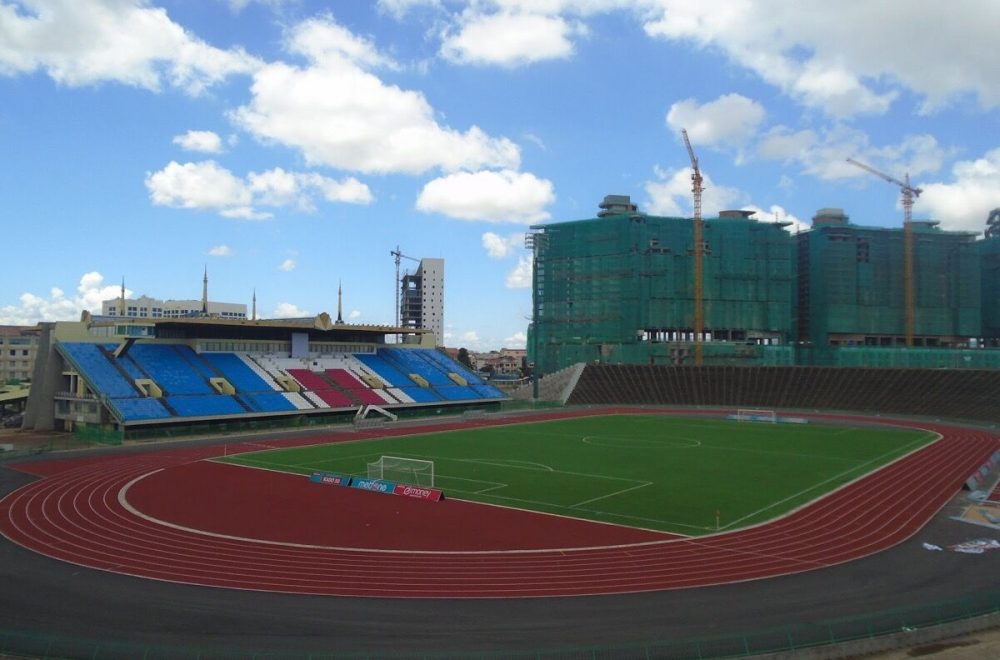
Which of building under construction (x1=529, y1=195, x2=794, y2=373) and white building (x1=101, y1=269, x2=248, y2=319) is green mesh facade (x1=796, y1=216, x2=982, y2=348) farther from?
white building (x1=101, y1=269, x2=248, y2=319)

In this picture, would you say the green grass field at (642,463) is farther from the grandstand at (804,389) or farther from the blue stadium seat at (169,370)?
the grandstand at (804,389)

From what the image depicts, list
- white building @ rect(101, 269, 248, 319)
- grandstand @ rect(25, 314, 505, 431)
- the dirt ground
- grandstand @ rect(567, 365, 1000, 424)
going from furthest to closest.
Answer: white building @ rect(101, 269, 248, 319)
grandstand @ rect(567, 365, 1000, 424)
grandstand @ rect(25, 314, 505, 431)
the dirt ground

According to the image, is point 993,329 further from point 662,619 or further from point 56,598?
point 56,598

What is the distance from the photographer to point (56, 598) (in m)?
19.0

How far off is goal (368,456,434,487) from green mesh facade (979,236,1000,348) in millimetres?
120229

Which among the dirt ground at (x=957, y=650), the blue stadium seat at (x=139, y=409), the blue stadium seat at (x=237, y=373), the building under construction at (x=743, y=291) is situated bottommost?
the dirt ground at (x=957, y=650)

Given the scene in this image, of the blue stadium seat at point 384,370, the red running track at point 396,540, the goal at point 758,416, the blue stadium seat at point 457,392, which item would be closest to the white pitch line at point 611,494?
the red running track at point 396,540

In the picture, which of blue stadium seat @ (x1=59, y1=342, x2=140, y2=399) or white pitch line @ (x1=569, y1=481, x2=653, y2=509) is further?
blue stadium seat @ (x1=59, y1=342, x2=140, y2=399)

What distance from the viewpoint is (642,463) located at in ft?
137

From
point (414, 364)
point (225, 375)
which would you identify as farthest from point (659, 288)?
point (225, 375)

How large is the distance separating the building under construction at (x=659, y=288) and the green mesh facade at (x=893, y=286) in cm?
713

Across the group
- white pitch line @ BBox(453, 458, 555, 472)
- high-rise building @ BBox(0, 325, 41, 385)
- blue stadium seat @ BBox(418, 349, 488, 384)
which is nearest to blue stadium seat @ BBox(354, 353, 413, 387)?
blue stadium seat @ BBox(418, 349, 488, 384)

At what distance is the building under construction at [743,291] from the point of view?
109500mm

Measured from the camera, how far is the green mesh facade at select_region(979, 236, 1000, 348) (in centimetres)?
12350
